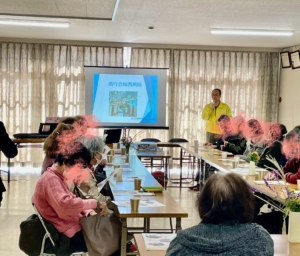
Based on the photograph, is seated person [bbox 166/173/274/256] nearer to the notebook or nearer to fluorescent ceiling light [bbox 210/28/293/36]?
fluorescent ceiling light [bbox 210/28/293/36]

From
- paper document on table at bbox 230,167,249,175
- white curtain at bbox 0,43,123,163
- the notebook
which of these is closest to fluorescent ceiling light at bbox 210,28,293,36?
white curtain at bbox 0,43,123,163

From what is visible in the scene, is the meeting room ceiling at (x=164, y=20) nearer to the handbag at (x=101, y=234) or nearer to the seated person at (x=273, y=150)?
the seated person at (x=273, y=150)

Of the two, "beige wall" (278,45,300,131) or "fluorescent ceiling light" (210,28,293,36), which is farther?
"beige wall" (278,45,300,131)

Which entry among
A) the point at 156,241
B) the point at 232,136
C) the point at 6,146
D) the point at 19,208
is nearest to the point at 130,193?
the point at 156,241

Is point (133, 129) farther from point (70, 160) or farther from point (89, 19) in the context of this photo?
point (70, 160)

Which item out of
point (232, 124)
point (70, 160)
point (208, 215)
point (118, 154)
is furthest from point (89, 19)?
point (208, 215)

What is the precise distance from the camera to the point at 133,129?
1002 cm

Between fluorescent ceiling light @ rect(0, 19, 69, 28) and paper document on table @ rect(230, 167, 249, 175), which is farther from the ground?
fluorescent ceiling light @ rect(0, 19, 69, 28)

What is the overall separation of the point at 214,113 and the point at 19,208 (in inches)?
158

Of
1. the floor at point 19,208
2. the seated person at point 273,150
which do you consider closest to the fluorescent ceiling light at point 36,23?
the floor at point 19,208

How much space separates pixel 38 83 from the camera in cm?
971

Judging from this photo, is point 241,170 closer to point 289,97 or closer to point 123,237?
point 123,237

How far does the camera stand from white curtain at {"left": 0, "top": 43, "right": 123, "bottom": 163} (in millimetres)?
9648

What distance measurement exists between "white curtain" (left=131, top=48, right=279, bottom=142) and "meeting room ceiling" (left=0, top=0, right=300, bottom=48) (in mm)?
459
